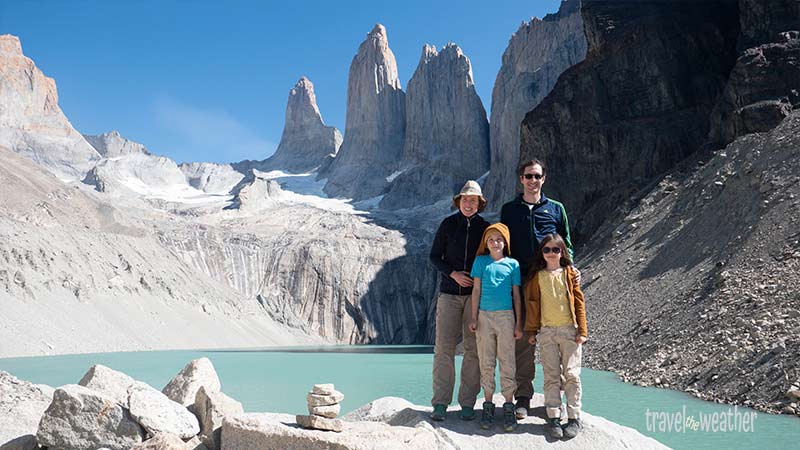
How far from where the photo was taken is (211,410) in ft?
→ 22.4

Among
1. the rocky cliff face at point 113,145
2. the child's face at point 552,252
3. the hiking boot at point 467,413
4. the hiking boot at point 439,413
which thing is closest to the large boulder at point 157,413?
the hiking boot at point 439,413

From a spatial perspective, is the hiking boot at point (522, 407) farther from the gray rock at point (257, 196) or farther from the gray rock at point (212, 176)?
the gray rock at point (212, 176)

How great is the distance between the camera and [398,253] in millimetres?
84688

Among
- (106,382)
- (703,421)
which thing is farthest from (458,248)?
(703,421)

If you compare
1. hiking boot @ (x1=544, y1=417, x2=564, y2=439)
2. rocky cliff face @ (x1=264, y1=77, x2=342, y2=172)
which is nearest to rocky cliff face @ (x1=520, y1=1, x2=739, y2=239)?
hiking boot @ (x1=544, y1=417, x2=564, y2=439)

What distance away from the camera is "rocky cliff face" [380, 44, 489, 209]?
107 meters

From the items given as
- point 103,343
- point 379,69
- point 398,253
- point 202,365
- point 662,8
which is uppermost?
point 379,69

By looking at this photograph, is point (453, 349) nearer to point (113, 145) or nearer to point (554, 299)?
point (554, 299)

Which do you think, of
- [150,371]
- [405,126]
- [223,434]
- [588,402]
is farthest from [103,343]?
[405,126]

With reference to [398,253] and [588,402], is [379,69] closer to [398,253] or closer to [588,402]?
[398,253]

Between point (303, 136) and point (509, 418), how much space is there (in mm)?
153834

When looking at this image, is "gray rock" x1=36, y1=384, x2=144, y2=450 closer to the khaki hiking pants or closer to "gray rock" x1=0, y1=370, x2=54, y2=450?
"gray rock" x1=0, y1=370, x2=54, y2=450

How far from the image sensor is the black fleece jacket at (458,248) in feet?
24.2

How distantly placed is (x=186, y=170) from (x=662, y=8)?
434 ft
